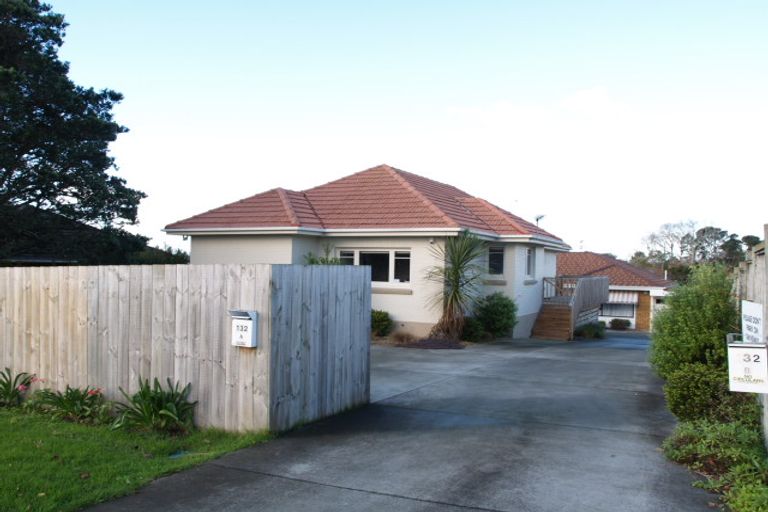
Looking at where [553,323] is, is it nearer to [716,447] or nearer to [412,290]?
[412,290]

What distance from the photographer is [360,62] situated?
15516mm

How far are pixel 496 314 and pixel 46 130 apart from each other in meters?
15.1

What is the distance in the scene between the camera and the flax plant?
729 inches

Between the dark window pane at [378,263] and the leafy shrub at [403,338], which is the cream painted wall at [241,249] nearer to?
the dark window pane at [378,263]

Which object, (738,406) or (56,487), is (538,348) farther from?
(56,487)

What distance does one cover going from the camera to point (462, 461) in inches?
252

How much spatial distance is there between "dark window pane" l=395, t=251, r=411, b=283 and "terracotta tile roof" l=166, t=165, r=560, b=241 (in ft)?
3.24

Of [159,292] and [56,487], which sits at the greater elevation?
[159,292]

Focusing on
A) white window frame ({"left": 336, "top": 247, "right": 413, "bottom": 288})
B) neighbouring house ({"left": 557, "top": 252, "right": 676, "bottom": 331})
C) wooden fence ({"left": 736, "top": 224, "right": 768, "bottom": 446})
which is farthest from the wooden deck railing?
neighbouring house ({"left": 557, "top": 252, "right": 676, "bottom": 331})

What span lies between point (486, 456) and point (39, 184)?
18147mm

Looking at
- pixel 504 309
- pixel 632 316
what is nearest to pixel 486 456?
pixel 504 309

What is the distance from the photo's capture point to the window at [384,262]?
19969 mm

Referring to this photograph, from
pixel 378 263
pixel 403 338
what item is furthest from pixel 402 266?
pixel 403 338

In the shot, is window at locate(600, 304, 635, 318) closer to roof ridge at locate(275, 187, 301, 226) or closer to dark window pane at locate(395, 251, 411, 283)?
dark window pane at locate(395, 251, 411, 283)
